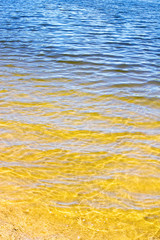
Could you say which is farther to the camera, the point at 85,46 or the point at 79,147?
the point at 85,46

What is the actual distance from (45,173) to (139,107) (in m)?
2.84

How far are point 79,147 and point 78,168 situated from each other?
1.74ft

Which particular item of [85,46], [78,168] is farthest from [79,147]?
[85,46]

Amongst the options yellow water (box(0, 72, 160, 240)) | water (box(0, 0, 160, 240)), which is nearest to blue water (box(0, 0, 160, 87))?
water (box(0, 0, 160, 240))

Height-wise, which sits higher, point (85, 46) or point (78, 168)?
point (78, 168)

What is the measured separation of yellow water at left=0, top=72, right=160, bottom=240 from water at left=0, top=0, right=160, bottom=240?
0.03 ft

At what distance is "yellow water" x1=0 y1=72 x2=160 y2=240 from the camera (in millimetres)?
3061

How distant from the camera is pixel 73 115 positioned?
5.46m

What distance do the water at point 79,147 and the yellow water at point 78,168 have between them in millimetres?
10

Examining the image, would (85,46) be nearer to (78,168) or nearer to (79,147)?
(79,147)

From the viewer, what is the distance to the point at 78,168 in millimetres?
3963

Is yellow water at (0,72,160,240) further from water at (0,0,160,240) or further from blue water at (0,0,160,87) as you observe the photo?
blue water at (0,0,160,87)

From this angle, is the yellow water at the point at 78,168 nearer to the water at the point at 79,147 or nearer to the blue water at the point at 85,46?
the water at the point at 79,147

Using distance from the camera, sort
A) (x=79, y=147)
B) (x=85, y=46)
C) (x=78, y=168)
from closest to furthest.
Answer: (x=78, y=168) → (x=79, y=147) → (x=85, y=46)
